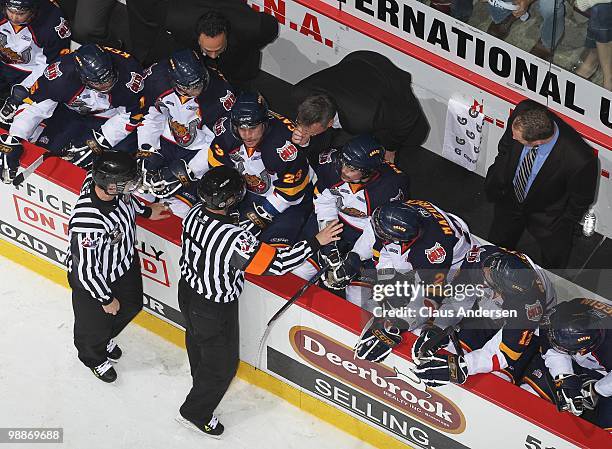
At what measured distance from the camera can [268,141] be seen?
22.3ft

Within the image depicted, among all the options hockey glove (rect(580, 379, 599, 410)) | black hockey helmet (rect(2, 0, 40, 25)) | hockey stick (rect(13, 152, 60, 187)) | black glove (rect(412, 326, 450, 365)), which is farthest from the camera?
black hockey helmet (rect(2, 0, 40, 25))

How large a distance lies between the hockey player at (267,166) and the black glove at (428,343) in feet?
3.84

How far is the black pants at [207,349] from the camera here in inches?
252

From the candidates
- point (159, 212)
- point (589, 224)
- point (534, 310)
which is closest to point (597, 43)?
point (589, 224)

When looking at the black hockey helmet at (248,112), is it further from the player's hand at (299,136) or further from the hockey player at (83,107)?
the hockey player at (83,107)

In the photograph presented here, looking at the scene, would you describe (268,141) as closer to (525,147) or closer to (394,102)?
(394,102)

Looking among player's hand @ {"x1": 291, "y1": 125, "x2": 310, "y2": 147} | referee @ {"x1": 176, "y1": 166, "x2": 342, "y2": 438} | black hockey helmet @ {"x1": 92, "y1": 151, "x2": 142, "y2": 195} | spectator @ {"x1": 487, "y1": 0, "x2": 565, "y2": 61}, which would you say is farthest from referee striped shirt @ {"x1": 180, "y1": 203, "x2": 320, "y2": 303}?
spectator @ {"x1": 487, "y1": 0, "x2": 565, "y2": 61}

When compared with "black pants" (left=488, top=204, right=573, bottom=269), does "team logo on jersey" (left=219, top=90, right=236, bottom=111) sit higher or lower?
higher

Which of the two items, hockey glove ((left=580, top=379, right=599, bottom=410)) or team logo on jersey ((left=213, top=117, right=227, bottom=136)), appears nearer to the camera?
hockey glove ((left=580, top=379, right=599, bottom=410))

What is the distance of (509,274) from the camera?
5867 mm

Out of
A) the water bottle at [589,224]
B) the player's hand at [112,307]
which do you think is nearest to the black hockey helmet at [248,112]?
the player's hand at [112,307]

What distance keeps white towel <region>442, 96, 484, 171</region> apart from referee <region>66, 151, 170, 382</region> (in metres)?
2.17

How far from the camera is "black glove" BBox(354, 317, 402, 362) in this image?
6.05 meters

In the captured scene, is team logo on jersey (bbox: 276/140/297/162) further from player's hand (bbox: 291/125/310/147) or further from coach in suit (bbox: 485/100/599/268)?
coach in suit (bbox: 485/100/599/268)
